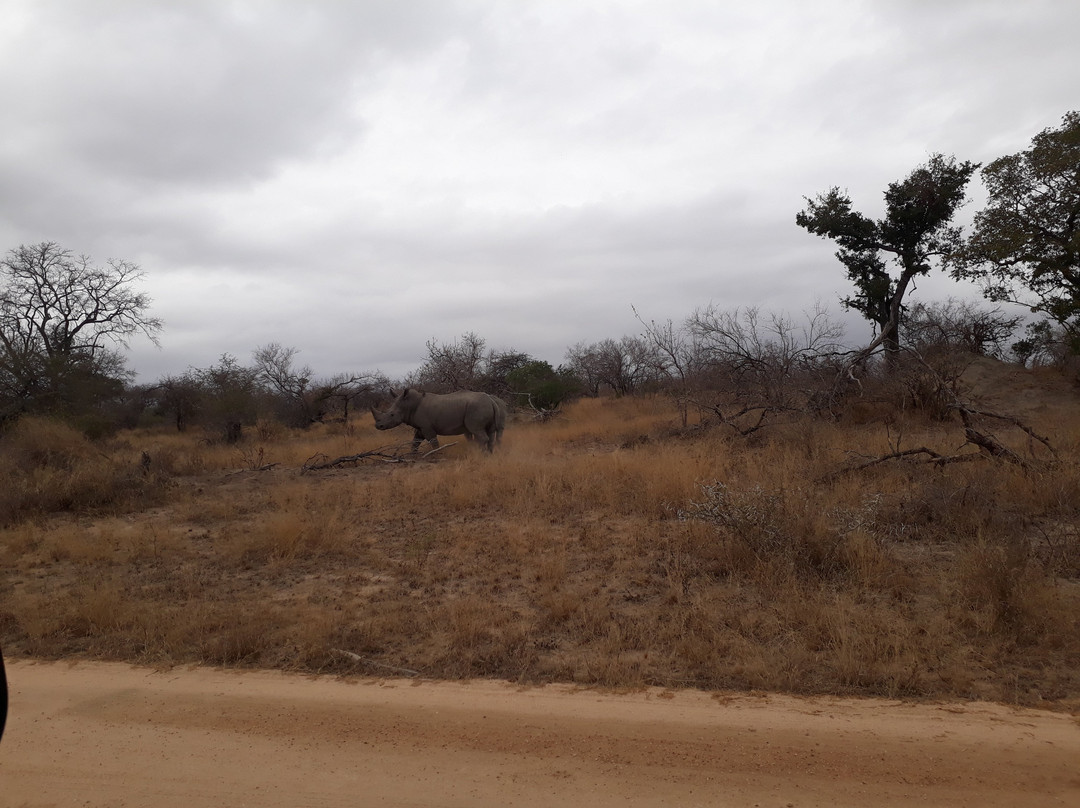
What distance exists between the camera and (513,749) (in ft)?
10.4

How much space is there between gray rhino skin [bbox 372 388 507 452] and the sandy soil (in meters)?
10.6

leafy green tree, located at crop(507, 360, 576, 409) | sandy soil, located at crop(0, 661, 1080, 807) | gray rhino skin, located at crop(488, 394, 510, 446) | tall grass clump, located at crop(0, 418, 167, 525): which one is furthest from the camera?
leafy green tree, located at crop(507, 360, 576, 409)

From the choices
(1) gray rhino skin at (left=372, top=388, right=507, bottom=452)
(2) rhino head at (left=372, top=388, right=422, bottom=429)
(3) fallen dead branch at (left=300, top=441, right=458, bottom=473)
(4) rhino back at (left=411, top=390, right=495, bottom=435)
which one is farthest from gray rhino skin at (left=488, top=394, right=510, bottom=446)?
(2) rhino head at (left=372, top=388, right=422, bottom=429)

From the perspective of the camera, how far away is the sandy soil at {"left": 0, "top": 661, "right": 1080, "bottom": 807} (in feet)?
9.30

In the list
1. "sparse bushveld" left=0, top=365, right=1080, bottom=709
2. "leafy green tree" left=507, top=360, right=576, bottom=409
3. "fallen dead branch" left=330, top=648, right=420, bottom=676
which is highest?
"leafy green tree" left=507, top=360, right=576, bottom=409

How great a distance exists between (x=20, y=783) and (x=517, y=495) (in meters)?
6.21

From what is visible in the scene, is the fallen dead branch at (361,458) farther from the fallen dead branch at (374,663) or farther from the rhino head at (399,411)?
the fallen dead branch at (374,663)

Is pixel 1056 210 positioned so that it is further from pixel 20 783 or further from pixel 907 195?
pixel 20 783

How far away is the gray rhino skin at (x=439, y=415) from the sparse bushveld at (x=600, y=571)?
3702 mm

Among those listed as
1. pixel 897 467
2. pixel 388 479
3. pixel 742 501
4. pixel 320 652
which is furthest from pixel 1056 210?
pixel 320 652

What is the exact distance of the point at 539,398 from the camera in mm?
23672

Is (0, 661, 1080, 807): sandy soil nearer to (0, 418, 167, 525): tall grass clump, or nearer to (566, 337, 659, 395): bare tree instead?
(0, 418, 167, 525): tall grass clump

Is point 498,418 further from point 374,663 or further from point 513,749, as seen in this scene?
point 513,749

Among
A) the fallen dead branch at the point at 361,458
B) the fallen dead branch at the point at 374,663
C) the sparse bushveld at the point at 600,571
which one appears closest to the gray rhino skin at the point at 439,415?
the fallen dead branch at the point at 361,458
